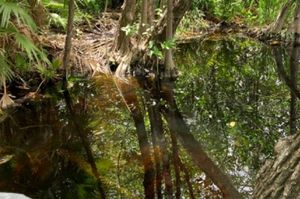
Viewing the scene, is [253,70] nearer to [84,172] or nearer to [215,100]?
[215,100]

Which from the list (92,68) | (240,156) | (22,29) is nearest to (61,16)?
(92,68)

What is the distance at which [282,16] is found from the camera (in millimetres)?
11375

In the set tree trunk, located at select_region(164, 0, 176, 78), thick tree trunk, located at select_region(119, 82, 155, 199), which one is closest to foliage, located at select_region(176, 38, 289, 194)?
tree trunk, located at select_region(164, 0, 176, 78)

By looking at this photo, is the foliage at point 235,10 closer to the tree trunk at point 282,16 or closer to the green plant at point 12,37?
the tree trunk at point 282,16

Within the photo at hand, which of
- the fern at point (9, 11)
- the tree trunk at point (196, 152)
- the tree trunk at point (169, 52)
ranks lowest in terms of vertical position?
the tree trunk at point (196, 152)

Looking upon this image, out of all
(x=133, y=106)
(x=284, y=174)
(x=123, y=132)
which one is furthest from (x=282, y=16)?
(x=284, y=174)

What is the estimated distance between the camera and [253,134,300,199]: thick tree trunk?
1598 mm

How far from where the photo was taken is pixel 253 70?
29.1 feet

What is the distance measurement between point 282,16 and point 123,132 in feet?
23.6

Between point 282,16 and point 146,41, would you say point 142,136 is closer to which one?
point 146,41

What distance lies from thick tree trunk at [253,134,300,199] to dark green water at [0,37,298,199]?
2.24m

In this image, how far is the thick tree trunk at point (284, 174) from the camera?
1598 millimetres

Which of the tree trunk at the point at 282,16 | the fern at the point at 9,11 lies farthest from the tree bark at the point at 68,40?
the tree trunk at the point at 282,16

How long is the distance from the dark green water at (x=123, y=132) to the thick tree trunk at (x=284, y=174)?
88.1 inches
